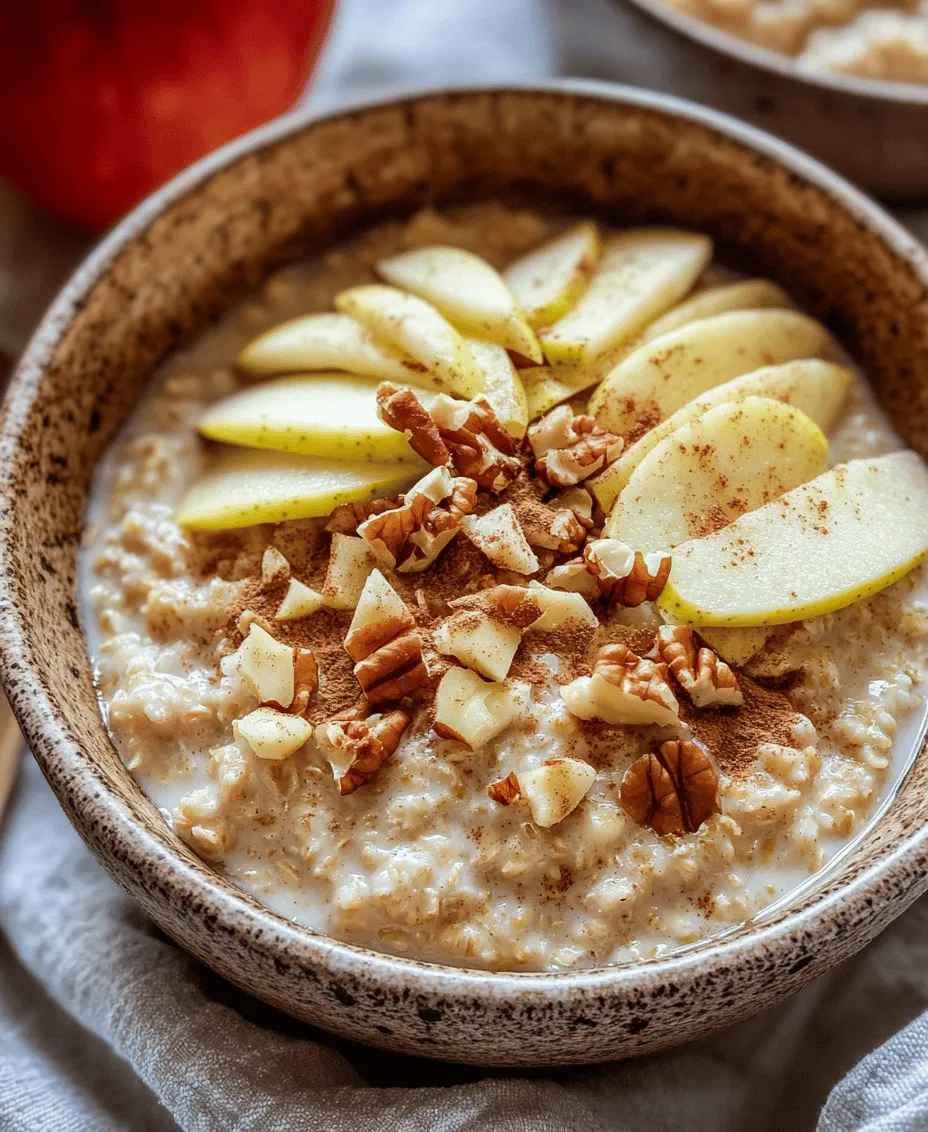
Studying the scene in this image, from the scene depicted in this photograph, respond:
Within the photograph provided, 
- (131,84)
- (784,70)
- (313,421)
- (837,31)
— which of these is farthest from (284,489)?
(837,31)

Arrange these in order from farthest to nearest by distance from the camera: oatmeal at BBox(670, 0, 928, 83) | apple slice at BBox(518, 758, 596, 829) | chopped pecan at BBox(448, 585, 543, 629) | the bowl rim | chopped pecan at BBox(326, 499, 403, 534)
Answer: oatmeal at BBox(670, 0, 928, 83), the bowl rim, chopped pecan at BBox(326, 499, 403, 534), chopped pecan at BBox(448, 585, 543, 629), apple slice at BBox(518, 758, 596, 829)

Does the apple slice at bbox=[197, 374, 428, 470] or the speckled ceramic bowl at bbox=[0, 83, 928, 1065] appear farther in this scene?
the apple slice at bbox=[197, 374, 428, 470]

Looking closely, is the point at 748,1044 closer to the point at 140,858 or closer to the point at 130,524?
the point at 140,858

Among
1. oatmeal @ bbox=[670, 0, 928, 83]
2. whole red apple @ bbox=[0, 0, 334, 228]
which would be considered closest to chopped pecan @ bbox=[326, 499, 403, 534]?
whole red apple @ bbox=[0, 0, 334, 228]

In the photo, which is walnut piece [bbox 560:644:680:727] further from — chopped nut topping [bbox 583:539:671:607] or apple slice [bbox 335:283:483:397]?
apple slice [bbox 335:283:483:397]

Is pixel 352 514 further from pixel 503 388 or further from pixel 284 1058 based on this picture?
pixel 284 1058

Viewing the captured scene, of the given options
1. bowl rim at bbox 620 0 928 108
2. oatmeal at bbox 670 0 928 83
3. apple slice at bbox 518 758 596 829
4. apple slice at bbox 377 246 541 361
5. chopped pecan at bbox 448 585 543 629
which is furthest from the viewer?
oatmeal at bbox 670 0 928 83

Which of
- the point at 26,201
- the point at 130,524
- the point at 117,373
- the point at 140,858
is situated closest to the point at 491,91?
the point at 117,373
